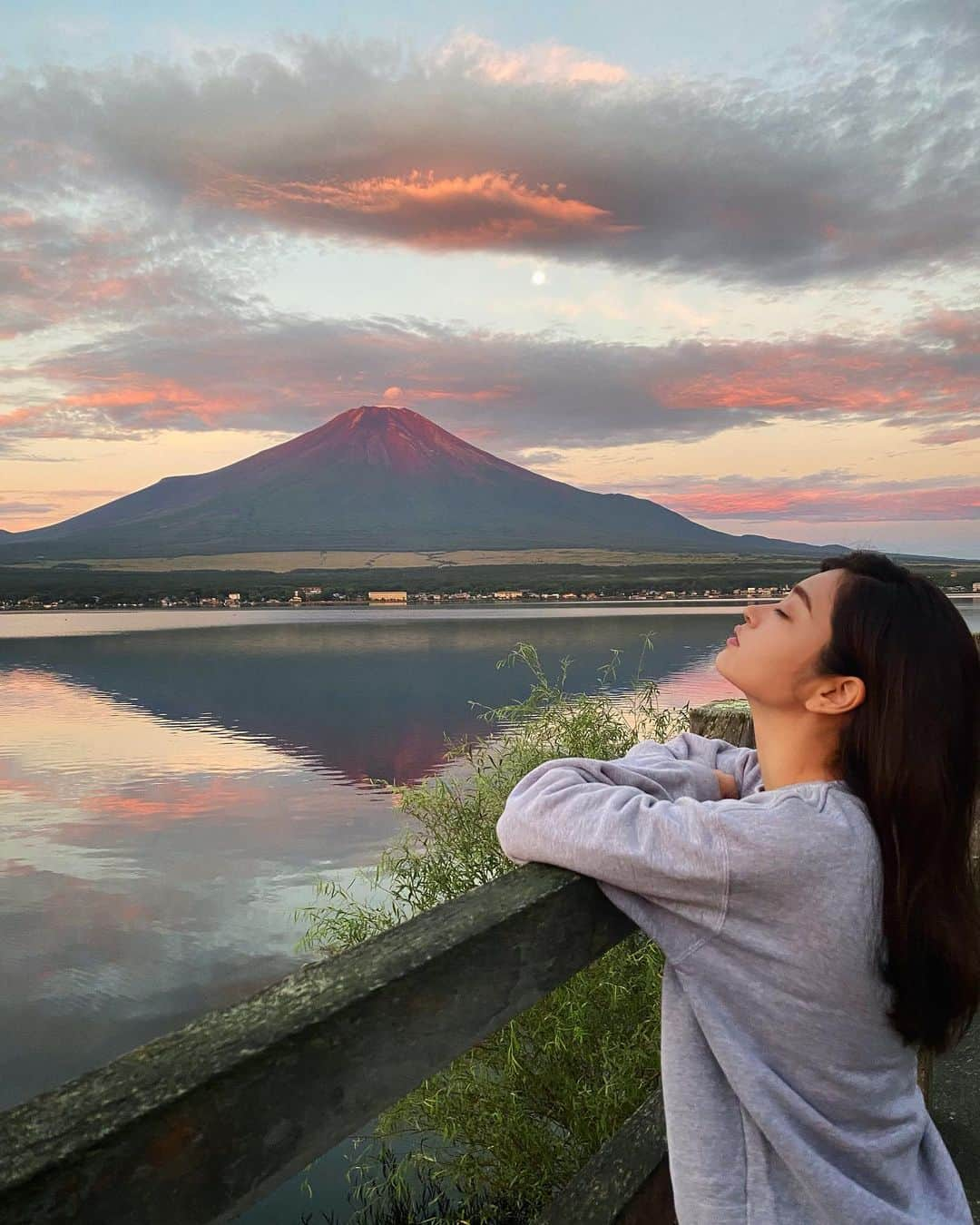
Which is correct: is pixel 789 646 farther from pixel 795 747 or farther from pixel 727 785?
pixel 727 785

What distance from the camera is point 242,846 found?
17.5 meters

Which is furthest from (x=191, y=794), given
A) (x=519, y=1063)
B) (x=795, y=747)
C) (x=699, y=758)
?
(x=795, y=747)

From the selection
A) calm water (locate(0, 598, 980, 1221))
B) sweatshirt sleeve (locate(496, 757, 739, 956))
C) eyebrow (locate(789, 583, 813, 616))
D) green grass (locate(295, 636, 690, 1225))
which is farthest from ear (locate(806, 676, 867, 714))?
calm water (locate(0, 598, 980, 1221))

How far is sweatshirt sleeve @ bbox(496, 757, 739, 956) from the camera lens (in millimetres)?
1480

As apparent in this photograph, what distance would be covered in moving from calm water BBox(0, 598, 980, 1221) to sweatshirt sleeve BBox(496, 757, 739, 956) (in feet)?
19.0

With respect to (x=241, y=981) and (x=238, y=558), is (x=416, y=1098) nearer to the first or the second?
(x=241, y=981)

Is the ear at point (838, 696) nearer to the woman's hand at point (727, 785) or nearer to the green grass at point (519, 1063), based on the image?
the woman's hand at point (727, 785)

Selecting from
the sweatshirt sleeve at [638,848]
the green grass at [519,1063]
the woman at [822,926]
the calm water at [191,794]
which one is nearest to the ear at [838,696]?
the woman at [822,926]

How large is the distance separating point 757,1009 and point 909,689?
569mm

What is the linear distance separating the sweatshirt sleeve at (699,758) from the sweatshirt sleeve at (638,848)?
269 mm

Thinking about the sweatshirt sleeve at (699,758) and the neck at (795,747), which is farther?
the sweatshirt sleeve at (699,758)

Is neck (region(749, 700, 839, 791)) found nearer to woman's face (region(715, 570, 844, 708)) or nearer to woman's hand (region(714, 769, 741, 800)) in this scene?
woman's face (region(715, 570, 844, 708))

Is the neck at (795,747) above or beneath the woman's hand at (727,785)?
above

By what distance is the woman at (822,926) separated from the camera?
4.93 feet
